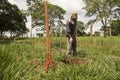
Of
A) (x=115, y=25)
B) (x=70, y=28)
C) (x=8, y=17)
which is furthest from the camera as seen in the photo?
(x=115, y=25)

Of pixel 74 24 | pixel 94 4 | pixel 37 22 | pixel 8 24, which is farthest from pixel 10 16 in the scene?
pixel 74 24

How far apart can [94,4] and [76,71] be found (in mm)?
52180

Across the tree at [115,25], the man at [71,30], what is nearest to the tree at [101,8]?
the tree at [115,25]

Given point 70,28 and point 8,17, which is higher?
point 8,17

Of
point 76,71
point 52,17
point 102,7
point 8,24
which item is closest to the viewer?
point 76,71

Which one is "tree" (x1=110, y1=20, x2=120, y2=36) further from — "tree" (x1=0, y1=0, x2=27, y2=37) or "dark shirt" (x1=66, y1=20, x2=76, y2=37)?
"dark shirt" (x1=66, y1=20, x2=76, y2=37)

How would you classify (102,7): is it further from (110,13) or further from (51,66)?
(51,66)

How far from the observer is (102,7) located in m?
58.2

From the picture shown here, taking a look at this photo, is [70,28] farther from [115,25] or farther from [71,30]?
[115,25]

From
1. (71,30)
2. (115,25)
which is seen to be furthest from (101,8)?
(71,30)

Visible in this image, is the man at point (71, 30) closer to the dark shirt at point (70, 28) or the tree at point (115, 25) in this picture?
the dark shirt at point (70, 28)

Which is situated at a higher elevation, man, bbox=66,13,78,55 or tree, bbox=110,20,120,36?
tree, bbox=110,20,120,36

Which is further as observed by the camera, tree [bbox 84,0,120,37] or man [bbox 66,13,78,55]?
tree [bbox 84,0,120,37]

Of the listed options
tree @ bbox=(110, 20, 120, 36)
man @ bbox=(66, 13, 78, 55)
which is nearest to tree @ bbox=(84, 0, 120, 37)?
tree @ bbox=(110, 20, 120, 36)
